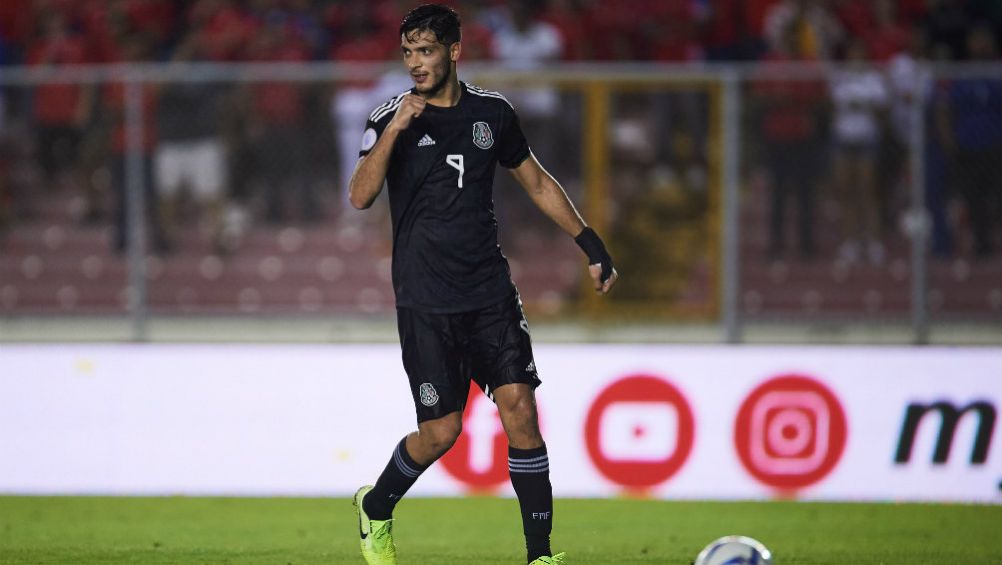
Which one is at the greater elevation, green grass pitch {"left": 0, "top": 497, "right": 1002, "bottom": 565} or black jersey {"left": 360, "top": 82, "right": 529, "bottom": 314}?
black jersey {"left": 360, "top": 82, "right": 529, "bottom": 314}

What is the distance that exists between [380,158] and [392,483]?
1.35m

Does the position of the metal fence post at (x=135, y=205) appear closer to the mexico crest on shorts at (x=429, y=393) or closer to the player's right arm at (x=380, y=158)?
the mexico crest on shorts at (x=429, y=393)

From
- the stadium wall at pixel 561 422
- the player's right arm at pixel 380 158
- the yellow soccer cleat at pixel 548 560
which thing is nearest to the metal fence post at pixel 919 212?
the stadium wall at pixel 561 422

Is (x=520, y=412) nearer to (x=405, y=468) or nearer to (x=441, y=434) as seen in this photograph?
(x=441, y=434)

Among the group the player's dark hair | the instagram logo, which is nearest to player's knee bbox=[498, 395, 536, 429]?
the player's dark hair

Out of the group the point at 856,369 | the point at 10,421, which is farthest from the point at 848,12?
the point at 10,421

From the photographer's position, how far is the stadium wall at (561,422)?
8.56 meters

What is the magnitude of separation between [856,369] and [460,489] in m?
2.28

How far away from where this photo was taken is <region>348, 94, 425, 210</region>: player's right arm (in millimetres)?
5645

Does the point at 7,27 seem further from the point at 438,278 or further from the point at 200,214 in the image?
the point at 438,278

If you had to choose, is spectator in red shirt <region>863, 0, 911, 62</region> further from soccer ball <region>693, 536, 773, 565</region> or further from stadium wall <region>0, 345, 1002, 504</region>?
soccer ball <region>693, 536, 773, 565</region>

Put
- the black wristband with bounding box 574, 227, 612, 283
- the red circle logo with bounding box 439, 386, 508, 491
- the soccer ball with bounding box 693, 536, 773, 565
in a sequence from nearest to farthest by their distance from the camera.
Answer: the soccer ball with bounding box 693, 536, 773, 565
the black wristband with bounding box 574, 227, 612, 283
the red circle logo with bounding box 439, 386, 508, 491

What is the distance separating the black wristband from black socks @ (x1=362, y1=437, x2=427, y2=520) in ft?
3.37

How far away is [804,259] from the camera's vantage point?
1135cm
